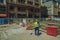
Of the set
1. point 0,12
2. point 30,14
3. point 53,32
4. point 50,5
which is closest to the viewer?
point 53,32

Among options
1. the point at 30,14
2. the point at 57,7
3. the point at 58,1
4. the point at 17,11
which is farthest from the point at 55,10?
the point at 17,11

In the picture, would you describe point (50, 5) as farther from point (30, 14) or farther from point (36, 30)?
point (36, 30)

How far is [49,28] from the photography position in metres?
14.1

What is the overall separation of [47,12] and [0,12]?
107 feet

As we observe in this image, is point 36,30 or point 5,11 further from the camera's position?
point 5,11

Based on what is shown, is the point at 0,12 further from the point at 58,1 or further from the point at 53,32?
the point at 58,1

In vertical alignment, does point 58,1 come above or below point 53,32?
above

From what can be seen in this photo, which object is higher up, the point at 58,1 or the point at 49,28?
the point at 58,1

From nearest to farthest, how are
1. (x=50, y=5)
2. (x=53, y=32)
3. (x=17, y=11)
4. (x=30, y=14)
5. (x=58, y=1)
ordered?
(x=53, y=32), (x=17, y=11), (x=30, y=14), (x=50, y=5), (x=58, y=1)

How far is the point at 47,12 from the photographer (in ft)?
213

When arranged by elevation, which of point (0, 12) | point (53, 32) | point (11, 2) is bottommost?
point (53, 32)

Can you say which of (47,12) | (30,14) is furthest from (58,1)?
(30,14)

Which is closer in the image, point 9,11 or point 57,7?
point 9,11

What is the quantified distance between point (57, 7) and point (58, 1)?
5039 mm
